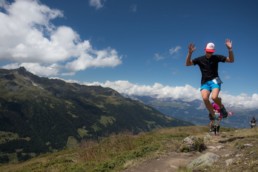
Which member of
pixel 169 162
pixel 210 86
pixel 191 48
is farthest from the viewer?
pixel 210 86

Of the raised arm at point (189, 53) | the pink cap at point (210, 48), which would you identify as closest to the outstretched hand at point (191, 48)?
the raised arm at point (189, 53)

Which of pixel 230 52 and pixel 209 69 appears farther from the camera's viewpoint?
pixel 209 69

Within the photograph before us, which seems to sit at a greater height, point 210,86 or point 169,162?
point 210,86

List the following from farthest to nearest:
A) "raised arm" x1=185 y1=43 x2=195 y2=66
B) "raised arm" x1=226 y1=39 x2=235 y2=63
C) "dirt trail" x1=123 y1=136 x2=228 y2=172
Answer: "raised arm" x1=185 y1=43 x2=195 y2=66 → "raised arm" x1=226 y1=39 x2=235 y2=63 → "dirt trail" x1=123 y1=136 x2=228 y2=172

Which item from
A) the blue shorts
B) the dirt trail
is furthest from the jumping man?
the dirt trail

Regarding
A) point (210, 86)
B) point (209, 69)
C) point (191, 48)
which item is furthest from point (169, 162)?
point (191, 48)

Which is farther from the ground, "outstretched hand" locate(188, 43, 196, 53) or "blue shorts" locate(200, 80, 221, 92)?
"outstretched hand" locate(188, 43, 196, 53)

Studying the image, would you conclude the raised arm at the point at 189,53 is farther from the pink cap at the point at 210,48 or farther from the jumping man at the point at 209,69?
the pink cap at the point at 210,48

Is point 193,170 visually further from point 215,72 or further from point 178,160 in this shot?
point 215,72

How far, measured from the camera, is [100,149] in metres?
17.5

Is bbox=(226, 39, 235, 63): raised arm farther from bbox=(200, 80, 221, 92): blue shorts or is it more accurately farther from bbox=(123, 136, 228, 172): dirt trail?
bbox=(123, 136, 228, 172): dirt trail

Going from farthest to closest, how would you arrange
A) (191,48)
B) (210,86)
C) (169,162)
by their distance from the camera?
1. (210,86)
2. (191,48)
3. (169,162)

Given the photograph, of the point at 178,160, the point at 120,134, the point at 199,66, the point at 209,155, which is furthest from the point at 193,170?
the point at 120,134

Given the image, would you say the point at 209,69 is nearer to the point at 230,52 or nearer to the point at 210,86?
the point at 210,86
